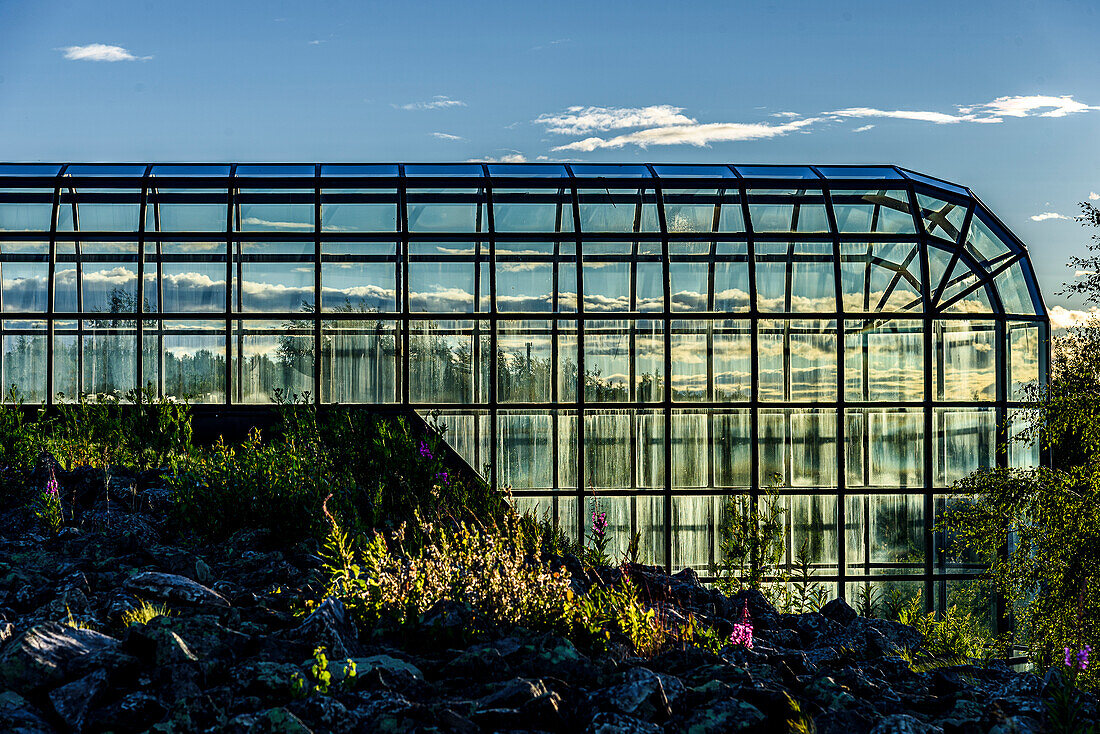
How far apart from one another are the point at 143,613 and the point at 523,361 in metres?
9.32

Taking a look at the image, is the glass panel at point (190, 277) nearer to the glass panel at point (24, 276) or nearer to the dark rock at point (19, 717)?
the glass panel at point (24, 276)

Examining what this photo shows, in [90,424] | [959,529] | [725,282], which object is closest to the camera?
[90,424]

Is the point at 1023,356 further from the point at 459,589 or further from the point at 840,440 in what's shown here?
the point at 459,589

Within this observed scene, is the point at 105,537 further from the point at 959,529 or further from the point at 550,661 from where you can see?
the point at 959,529

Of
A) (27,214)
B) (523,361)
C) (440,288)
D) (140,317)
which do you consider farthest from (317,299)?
(27,214)

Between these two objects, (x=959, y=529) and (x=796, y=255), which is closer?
(x=959, y=529)

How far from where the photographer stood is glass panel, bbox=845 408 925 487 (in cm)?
1427

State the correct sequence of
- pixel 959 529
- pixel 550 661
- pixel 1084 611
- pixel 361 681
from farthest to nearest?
pixel 959 529
pixel 1084 611
pixel 550 661
pixel 361 681

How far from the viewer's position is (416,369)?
14.2 m

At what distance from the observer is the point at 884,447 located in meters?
14.3

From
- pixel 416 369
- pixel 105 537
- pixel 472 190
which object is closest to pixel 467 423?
pixel 416 369

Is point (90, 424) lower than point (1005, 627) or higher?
higher

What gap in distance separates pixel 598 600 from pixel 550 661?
1.14 metres

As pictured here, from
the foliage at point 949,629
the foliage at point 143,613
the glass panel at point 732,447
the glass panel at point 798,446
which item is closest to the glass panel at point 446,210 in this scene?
the glass panel at point 732,447
